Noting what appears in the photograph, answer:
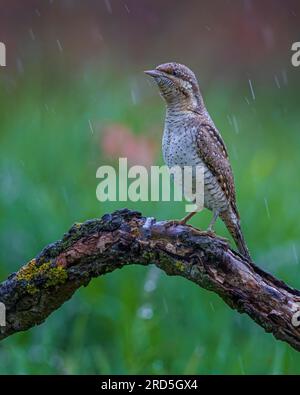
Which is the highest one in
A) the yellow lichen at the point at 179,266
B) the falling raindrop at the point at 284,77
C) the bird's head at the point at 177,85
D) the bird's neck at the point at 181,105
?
the falling raindrop at the point at 284,77

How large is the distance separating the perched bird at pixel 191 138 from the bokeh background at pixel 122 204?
632 mm

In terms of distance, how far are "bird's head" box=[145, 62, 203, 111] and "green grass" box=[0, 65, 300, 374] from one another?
0.86 m

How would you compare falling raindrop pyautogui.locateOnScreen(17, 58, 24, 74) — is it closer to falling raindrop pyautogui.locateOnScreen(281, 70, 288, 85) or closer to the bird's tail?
falling raindrop pyautogui.locateOnScreen(281, 70, 288, 85)

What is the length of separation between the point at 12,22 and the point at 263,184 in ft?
15.5

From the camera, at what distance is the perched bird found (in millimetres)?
3758

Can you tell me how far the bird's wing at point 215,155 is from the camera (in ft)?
12.4

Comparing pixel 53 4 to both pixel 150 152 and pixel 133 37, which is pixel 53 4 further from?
pixel 150 152

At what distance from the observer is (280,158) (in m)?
6.74

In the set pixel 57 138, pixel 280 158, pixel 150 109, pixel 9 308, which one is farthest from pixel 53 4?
pixel 9 308

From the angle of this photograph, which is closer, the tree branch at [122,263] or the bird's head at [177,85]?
the tree branch at [122,263]

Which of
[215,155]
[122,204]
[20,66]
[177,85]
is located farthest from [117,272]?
[20,66]

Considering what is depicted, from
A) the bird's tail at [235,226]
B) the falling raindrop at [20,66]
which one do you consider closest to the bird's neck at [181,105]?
the bird's tail at [235,226]

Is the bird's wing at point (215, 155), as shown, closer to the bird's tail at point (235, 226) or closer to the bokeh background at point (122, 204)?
the bird's tail at point (235, 226)

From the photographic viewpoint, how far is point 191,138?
3768mm
